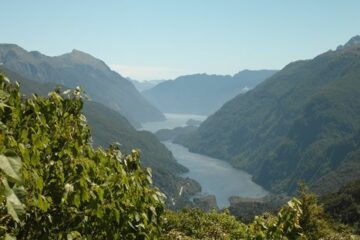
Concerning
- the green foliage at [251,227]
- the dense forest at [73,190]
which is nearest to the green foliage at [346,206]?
the green foliage at [251,227]

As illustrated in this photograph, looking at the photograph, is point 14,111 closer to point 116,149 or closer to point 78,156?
point 78,156

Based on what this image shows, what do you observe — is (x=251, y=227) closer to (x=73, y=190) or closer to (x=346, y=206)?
(x=73, y=190)

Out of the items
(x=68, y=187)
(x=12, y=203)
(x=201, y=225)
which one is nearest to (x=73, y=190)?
(x=68, y=187)

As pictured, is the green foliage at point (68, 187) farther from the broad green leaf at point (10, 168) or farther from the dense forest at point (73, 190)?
the broad green leaf at point (10, 168)

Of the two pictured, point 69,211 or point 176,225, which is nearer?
point 69,211

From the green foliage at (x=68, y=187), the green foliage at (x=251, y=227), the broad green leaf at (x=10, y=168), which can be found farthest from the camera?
the green foliage at (x=251, y=227)

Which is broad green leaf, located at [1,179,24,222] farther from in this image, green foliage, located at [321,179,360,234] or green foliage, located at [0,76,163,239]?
green foliage, located at [321,179,360,234]

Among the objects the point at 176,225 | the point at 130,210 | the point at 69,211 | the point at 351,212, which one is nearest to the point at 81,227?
the point at 69,211

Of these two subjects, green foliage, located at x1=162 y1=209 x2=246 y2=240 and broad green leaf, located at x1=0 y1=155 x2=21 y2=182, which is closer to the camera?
broad green leaf, located at x1=0 y1=155 x2=21 y2=182

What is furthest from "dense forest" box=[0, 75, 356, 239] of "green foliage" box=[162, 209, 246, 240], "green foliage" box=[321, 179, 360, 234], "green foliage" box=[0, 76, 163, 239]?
"green foliage" box=[321, 179, 360, 234]
